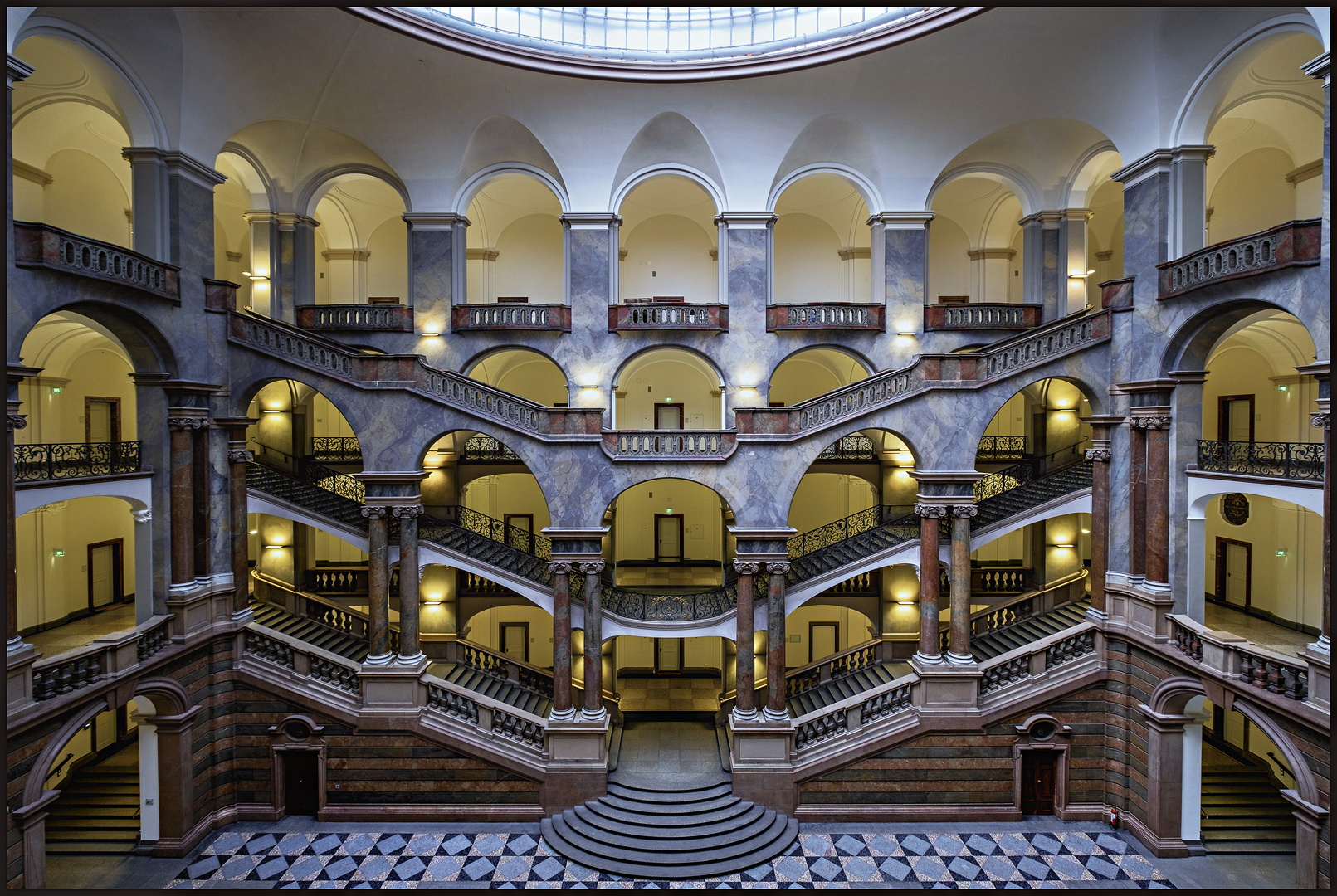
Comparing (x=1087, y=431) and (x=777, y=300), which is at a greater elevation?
(x=777, y=300)

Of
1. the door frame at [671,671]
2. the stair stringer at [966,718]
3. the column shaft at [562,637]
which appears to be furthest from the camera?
the door frame at [671,671]

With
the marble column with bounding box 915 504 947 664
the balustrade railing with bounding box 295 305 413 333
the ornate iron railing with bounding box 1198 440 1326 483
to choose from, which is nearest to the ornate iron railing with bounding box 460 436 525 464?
the balustrade railing with bounding box 295 305 413 333

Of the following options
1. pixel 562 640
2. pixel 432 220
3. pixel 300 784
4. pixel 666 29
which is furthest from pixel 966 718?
pixel 666 29

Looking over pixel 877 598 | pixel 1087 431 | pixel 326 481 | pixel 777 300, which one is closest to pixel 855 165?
pixel 777 300

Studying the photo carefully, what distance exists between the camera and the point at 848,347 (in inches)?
766

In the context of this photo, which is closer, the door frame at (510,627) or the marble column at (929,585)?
the marble column at (929,585)

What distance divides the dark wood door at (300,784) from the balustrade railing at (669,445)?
983 cm

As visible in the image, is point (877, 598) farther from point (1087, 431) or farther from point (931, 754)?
point (1087, 431)

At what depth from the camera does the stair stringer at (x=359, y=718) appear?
15273 millimetres

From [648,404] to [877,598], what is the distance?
10672mm

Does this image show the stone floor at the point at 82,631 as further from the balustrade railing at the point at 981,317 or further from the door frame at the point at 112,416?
the balustrade railing at the point at 981,317

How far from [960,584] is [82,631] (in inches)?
792

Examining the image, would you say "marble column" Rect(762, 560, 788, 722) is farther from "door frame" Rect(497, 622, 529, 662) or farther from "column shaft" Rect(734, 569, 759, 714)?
"door frame" Rect(497, 622, 529, 662)

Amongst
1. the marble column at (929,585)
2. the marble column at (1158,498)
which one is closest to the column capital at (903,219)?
the marble column at (1158,498)
